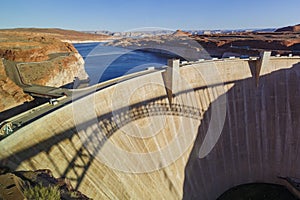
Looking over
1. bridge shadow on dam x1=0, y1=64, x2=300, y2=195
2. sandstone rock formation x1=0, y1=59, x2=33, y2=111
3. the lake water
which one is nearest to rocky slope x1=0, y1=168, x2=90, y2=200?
bridge shadow on dam x1=0, y1=64, x2=300, y2=195

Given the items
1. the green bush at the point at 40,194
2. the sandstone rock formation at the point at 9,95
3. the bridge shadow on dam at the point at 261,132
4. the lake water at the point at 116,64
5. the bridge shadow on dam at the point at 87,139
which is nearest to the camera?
the green bush at the point at 40,194

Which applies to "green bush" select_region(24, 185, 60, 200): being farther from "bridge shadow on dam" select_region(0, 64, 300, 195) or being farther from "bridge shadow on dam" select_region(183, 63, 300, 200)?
"bridge shadow on dam" select_region(183, 63, 300, 200)

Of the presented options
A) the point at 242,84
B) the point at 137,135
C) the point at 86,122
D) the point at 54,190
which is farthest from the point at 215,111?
the point at 54,190

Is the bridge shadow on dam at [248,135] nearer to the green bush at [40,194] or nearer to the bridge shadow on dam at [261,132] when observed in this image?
the bridge shadow on dam at [261,132]

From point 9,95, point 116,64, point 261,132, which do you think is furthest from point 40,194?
point 116,64

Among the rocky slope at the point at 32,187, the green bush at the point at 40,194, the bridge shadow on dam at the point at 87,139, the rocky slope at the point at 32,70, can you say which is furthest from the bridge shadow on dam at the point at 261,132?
the rocky slope at the point at 32,70

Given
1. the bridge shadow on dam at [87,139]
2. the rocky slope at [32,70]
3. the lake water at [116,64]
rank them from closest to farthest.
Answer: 1. the bridge shadow on dam at [87,139]
2. the rocky slope at [32,70]
3. the lake water at [116,64]
